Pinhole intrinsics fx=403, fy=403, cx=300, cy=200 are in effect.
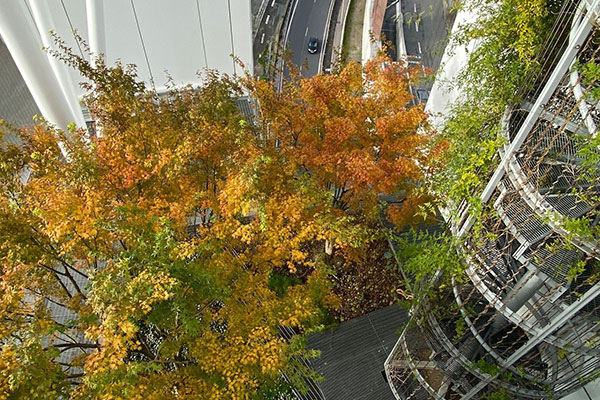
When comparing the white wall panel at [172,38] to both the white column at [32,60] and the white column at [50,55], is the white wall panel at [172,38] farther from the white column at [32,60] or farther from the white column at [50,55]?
the white column at [32,60]

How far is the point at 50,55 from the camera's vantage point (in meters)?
17.4

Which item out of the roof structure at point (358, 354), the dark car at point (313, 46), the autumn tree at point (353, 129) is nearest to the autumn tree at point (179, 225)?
the autumn tree at point (353, 129)

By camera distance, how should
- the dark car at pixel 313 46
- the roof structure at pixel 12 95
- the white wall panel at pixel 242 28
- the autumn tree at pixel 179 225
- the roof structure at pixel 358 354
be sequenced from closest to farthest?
the autumn tree at pixel 179 225 < the roof structure at pixel 358 354 < the roof structure at pixel 12 95 < the white wall panel at pixel 242 28 < the dark car at pixel 313 46

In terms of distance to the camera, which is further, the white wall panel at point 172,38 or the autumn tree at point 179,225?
the white wall panel at point 172,38

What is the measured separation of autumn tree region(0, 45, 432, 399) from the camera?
332 inches

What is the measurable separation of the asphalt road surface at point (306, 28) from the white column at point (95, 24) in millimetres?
18515

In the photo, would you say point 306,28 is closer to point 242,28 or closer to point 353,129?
point 242,28

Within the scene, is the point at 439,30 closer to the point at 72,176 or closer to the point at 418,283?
the point at 418,283

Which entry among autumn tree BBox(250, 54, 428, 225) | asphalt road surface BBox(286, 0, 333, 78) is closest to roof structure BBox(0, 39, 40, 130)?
autumn tree BBox(250, 54, 428, 225)

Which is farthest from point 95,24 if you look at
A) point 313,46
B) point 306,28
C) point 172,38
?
point 306,28

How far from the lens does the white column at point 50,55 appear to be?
15.8 metres

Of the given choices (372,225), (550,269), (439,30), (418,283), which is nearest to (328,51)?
(439,30)

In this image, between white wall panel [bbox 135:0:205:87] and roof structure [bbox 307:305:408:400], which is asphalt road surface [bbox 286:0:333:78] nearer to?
white wall panel [bbox 135:0:205:87]

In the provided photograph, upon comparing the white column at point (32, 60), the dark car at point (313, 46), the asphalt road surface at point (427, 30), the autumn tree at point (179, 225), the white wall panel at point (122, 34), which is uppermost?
the white wall panel at point (122, 34)
